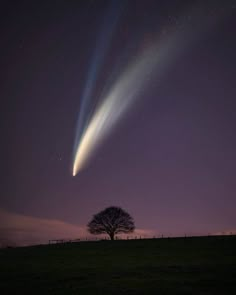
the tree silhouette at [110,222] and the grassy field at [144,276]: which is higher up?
the tree silhouette at [110,222]

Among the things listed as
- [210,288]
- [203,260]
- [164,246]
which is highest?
[164,246]

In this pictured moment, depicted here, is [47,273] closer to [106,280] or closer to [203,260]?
[106,280]

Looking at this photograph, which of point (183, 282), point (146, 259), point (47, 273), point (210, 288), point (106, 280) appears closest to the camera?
point (210, 288)

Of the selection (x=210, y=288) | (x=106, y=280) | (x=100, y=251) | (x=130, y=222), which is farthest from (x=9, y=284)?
(x=130, y=222)

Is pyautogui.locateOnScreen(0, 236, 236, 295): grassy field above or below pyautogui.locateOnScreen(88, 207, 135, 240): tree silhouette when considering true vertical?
below

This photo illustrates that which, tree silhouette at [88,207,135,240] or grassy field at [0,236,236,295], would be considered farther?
tree silhouette at [88,207,135,240]

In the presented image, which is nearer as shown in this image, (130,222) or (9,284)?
(9,284)

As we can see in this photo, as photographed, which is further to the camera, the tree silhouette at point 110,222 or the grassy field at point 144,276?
the tree silhouette at point 110,222

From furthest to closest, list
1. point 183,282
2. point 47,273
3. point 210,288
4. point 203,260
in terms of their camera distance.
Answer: point 203,260
point 47,273
point 183,282
point 210,288

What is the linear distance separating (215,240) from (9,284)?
3927 cm

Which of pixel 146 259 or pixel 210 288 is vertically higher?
pixel 146 259

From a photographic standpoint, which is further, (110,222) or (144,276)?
(110,222)

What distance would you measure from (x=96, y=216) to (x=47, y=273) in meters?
54.4

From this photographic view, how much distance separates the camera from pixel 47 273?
35.4 meters
